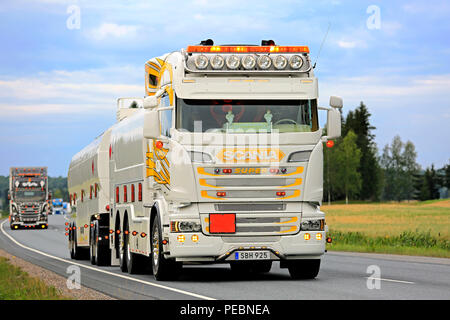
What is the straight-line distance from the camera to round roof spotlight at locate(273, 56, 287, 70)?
1642cm

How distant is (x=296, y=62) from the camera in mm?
16500

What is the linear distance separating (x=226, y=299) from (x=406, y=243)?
62.1ft

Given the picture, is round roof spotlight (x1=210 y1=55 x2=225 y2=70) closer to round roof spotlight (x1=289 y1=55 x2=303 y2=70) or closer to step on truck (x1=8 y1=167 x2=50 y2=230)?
round roof spotlight (x1=289 y1=55 x2=303 y2=70)

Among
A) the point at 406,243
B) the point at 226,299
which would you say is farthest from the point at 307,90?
the point at 406,243

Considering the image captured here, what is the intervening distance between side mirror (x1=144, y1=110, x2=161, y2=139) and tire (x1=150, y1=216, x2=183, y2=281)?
1728 mm

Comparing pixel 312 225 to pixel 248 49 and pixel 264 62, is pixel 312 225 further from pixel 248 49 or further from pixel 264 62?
pixel 248 49

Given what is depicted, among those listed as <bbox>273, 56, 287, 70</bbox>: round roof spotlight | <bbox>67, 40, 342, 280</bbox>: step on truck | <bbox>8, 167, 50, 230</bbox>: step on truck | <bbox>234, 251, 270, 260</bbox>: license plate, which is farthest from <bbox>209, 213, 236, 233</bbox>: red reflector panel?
<bbox>8, 167, 50, 230</bbox>: step on truck

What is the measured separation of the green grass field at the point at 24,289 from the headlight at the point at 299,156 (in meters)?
4.75

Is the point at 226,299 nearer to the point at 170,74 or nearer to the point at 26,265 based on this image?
the point at 170,74

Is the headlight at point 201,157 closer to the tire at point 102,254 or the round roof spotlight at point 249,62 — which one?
the round roof spotlight at point 249,62

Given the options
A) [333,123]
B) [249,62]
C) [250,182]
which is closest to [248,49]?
[249,62]

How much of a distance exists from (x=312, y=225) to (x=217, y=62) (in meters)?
3.45
